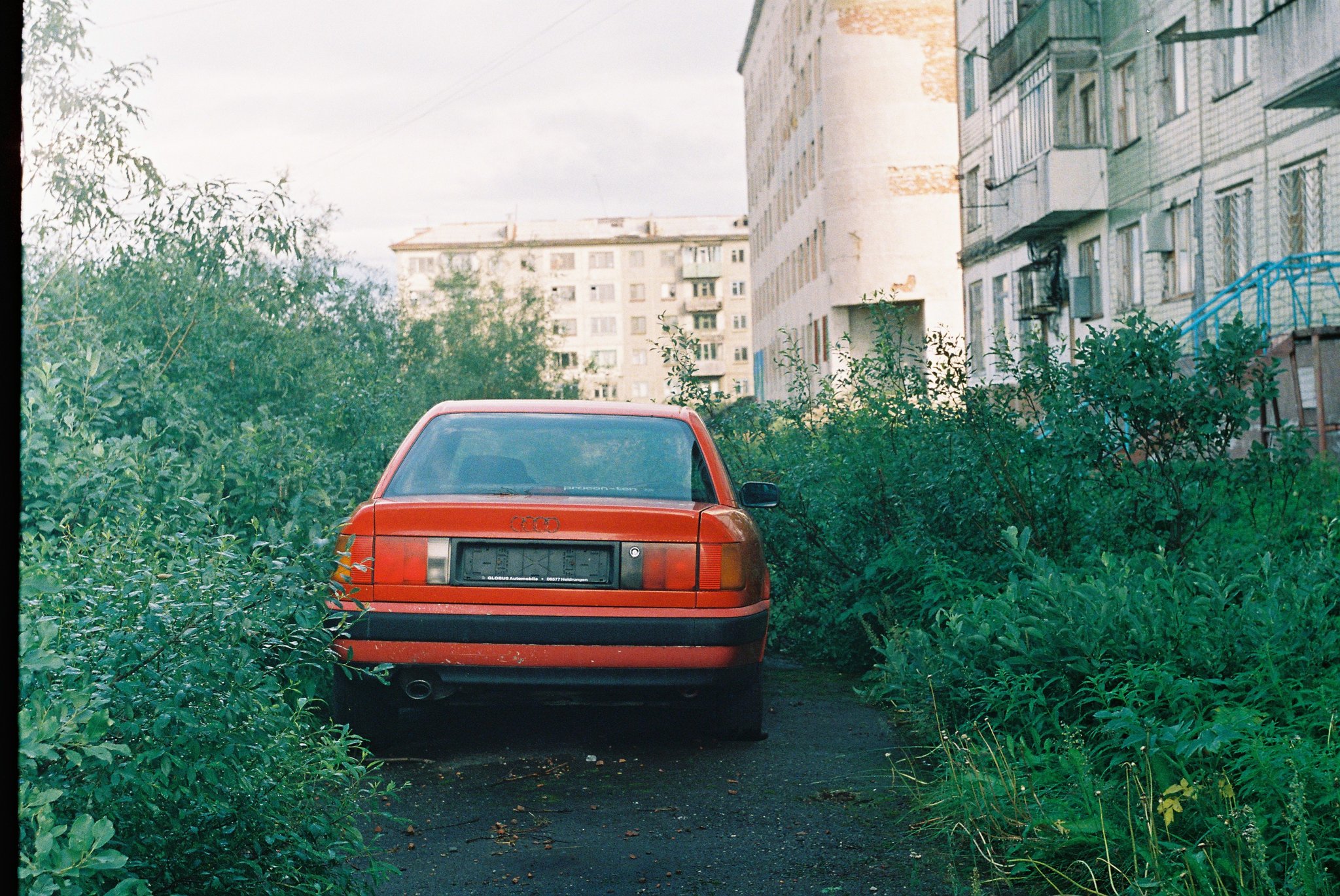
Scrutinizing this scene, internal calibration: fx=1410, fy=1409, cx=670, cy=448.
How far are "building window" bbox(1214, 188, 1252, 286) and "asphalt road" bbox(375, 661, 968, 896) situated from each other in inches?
617

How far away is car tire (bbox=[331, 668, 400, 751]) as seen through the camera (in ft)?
19.2

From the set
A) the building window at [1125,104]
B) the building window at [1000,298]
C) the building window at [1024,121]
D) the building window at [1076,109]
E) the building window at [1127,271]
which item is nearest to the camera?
the building window at [1125,104]

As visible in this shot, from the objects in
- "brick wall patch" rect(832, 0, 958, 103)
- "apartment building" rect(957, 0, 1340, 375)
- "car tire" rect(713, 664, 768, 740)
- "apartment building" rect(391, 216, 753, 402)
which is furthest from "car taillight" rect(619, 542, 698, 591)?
"apartment building" rect(391, 216, 753, 402)

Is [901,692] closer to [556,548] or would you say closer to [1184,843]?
[556,548]

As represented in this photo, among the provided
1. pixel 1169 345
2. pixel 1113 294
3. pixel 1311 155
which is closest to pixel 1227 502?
pixel 1169 345

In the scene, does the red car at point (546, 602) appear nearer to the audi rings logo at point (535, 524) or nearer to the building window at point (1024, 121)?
the audi rings logo at point (535, 524)

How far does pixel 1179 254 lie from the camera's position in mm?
22953

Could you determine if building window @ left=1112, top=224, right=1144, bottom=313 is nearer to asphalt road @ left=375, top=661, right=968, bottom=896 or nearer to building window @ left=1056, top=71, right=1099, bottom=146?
building window @ left=1056, top=71, right=1099, bottom=146

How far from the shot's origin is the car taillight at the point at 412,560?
18.9 feet

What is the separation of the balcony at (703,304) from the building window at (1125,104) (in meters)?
90.9

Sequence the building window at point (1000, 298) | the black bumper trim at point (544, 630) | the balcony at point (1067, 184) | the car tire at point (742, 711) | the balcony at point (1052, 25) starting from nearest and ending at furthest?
the black bumper trim at point (544, 630)
the car tire at point (742, 711)
the balcony at point (1052, 25)
the balcony at point (1067, 184)
the building window at point (1000, 298)

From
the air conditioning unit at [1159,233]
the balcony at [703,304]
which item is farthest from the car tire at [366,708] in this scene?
the balcony at [703,304]

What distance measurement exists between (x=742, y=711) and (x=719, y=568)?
0.83 metres

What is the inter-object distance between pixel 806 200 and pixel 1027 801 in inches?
1878
